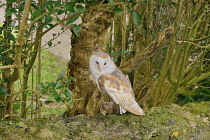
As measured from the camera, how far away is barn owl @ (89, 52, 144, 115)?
1551mm

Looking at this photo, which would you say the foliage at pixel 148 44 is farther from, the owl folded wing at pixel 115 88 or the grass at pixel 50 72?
the grass at pixel 50 72

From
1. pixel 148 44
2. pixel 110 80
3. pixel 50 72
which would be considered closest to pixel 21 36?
pixel 110 80

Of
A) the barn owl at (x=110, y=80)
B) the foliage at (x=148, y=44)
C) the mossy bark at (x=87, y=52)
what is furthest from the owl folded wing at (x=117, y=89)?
the foliage at (x=148, y=44)

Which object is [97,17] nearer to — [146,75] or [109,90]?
[109,90]

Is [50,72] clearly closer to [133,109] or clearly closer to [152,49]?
[152,49]

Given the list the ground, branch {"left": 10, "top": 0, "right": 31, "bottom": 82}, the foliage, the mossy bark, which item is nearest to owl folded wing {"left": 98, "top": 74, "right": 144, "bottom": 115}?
the ground

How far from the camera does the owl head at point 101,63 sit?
1.53 meters

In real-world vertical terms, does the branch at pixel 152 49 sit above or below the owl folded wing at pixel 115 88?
above

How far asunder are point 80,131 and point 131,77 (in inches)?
77.9

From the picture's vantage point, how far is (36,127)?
1402 mm

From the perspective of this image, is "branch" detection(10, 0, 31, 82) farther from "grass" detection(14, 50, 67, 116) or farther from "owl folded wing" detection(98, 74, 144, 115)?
"grass" detection(14, 50, 67, 116)

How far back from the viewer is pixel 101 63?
5.01ft

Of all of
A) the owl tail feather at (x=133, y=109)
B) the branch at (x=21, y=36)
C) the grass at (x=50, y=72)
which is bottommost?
the grass at (x=50, y=72)

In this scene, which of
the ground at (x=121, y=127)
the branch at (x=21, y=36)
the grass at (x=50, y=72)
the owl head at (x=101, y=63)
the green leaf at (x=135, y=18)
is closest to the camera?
the branch at (x=21, y=36)
